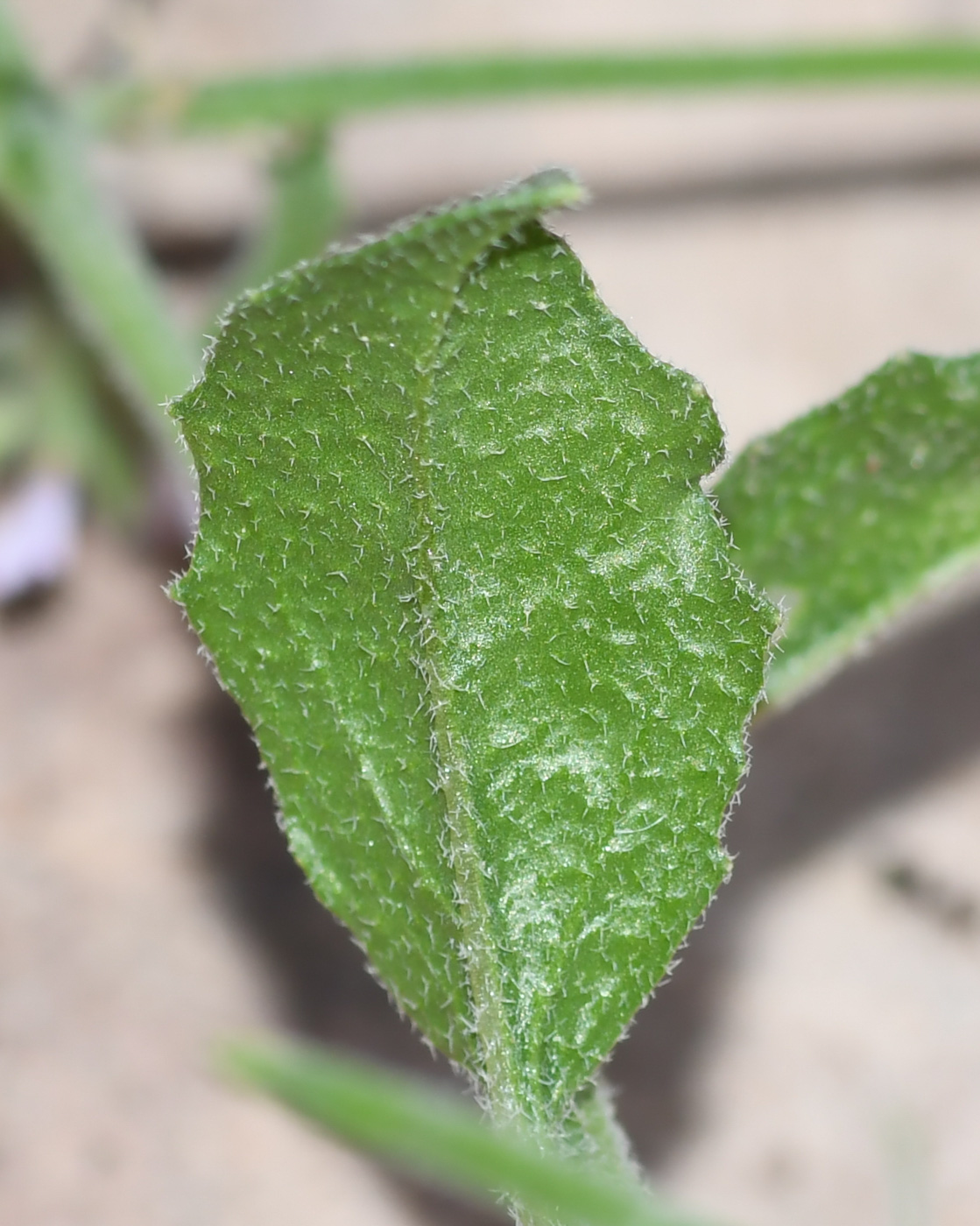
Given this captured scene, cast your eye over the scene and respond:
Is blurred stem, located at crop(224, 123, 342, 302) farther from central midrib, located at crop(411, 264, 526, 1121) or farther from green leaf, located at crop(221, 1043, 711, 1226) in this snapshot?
green leaf, located at crop(221, 1043, 711, 1226)

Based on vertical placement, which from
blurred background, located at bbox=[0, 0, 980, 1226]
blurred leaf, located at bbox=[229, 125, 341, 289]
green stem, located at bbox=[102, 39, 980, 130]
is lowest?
blurred background, located at bbox=[0, 0, 980, 1226]

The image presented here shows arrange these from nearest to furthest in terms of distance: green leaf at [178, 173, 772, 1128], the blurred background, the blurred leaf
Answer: green leaf at [178, 173, 772, 1128]
the blurred background
the blurred leaf

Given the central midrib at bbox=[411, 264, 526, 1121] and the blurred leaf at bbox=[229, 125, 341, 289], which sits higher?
the blurred leaf at bbox=[229, 125, 341, 289]

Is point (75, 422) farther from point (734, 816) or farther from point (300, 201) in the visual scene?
point (734, 816)

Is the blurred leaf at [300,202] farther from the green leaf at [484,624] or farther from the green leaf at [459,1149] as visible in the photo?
the green leaf at [459,1149]

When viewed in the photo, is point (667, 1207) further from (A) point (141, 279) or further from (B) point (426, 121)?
(B) point (426, 121)

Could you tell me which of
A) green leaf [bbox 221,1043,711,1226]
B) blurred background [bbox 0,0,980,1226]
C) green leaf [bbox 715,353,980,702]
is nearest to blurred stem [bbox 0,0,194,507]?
blurred background [bbox 0,0,980,1226]

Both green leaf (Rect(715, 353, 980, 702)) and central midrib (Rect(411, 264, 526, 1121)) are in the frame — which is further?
green leaf (Rect(715, 353, 980, 702))

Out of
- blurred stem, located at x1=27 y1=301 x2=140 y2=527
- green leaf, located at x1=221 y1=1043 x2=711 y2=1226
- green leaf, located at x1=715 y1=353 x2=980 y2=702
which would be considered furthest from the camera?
blurred stem, located at x1=27 y1=301 x2=140 y2=527
